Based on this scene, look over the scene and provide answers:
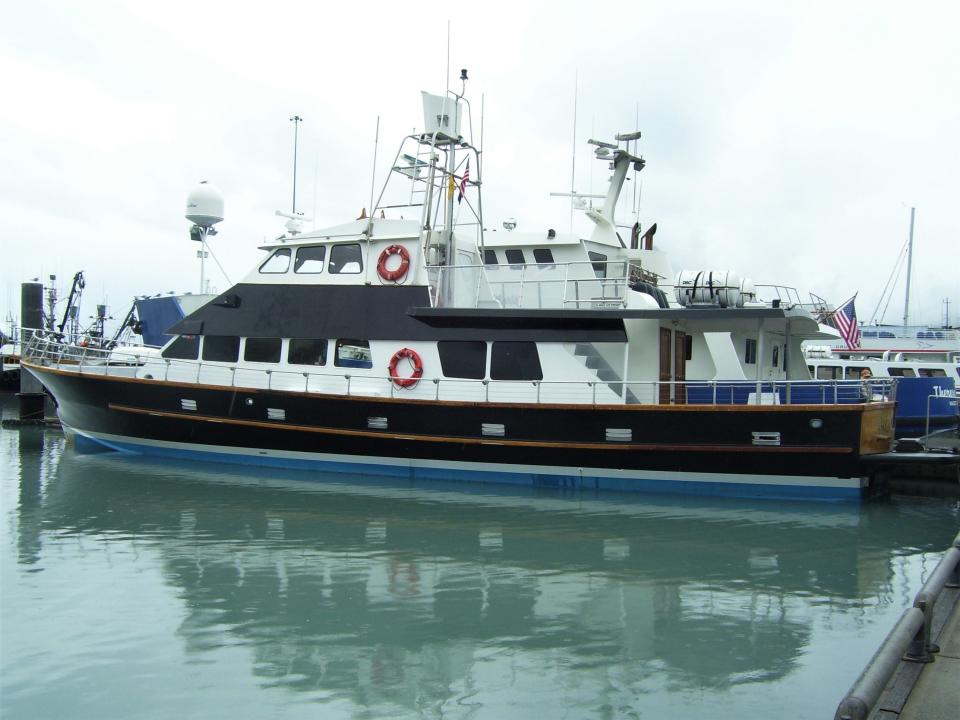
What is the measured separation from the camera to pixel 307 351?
14.2 m

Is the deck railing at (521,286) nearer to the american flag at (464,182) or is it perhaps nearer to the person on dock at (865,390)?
the american flag at (464,182)

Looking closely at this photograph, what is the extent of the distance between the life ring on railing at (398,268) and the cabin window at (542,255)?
2.61 meters

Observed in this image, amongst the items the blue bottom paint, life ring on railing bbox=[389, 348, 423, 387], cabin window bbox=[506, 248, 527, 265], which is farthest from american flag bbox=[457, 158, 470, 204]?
the blue bottom paint

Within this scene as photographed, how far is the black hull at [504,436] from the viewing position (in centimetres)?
1154

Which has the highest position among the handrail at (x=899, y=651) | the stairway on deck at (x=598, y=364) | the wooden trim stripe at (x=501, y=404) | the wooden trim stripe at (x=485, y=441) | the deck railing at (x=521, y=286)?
the deck railing at (x=521, y=286)

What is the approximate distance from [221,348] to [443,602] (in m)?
9.05

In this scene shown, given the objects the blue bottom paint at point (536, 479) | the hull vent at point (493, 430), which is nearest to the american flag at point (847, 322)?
the blue bottom paint at point (536, 479)

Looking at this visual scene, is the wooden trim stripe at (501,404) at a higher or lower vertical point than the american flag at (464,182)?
lower

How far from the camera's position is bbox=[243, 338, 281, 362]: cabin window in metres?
14.4

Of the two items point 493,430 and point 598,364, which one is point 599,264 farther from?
point 493,430

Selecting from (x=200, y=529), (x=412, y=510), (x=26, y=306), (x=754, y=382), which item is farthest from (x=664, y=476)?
(x=26, y=306)

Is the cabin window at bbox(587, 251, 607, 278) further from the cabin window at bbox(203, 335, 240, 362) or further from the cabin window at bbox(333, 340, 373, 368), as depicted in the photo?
the cabin window at bbox(203, 335, 240, 362)

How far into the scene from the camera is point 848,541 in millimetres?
9516

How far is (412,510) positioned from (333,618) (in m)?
4.38
